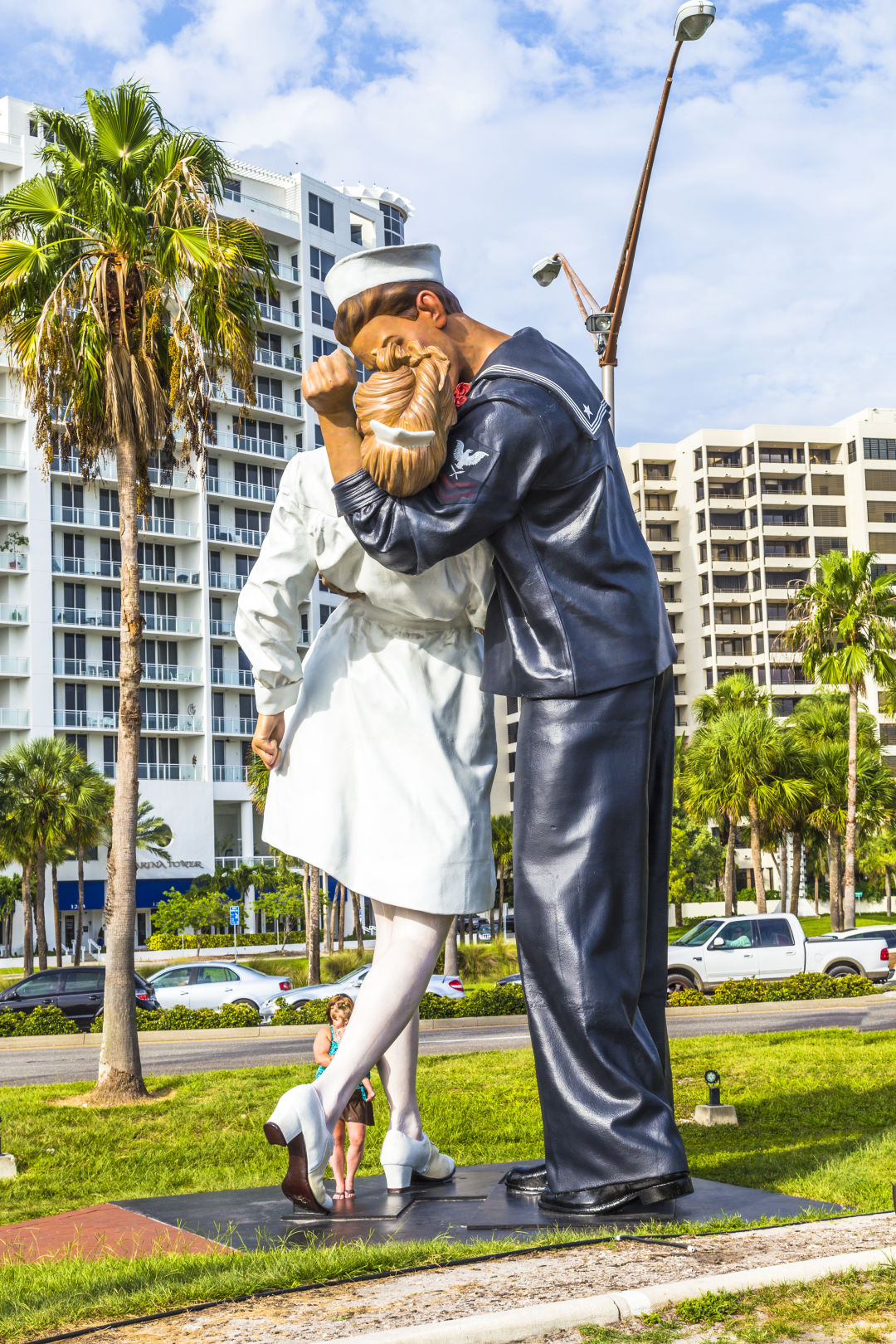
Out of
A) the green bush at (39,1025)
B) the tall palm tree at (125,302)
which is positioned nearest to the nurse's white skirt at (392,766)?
the tall palm tree at (125,302)

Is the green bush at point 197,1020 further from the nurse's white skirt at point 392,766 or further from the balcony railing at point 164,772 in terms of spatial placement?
the balcony railing at point 164,772

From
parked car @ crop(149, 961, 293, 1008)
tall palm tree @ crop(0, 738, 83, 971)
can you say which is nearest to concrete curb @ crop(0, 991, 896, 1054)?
parked car @ crop(149, 961, 293, 1008)

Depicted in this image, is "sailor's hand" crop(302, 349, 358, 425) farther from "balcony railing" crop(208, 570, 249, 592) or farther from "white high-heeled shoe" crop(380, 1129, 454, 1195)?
"balcony railing" crop(208, 570, 249, 592)

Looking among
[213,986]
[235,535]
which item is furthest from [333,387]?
[235,535]

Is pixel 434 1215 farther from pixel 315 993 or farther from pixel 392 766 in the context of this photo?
pixel 315 993

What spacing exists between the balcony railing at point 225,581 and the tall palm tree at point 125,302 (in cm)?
4988

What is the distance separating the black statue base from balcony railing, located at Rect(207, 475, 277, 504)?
59507mm

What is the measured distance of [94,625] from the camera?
196 ft

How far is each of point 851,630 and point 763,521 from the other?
198 feet

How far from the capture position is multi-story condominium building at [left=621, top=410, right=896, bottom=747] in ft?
297

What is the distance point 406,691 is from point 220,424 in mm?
62869

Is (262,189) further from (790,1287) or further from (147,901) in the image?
(790,1287)

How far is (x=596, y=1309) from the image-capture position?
10.1ft

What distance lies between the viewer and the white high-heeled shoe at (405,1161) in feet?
16.1
